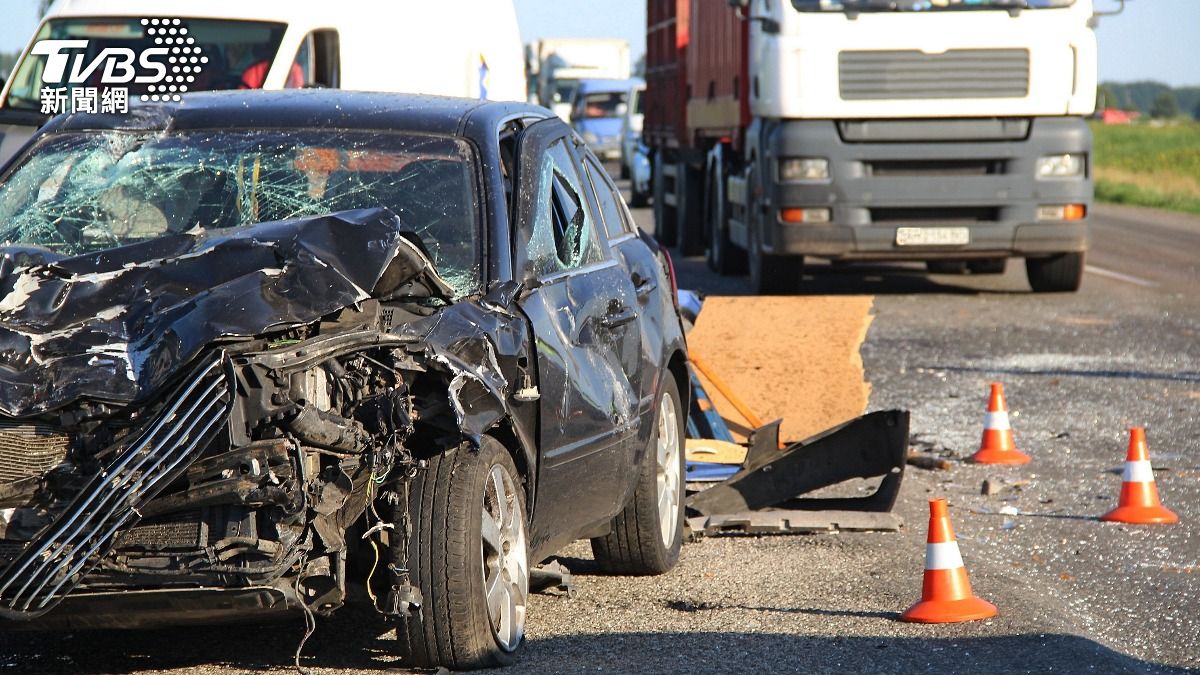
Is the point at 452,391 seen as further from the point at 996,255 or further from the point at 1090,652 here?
the point at 996,255

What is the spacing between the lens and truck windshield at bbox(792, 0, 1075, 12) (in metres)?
15.8

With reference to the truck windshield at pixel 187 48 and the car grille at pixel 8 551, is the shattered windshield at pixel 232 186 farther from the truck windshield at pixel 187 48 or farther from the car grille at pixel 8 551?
the truck windshield at pixel 187 48

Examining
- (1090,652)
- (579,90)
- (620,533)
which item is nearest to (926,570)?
(1090,652)

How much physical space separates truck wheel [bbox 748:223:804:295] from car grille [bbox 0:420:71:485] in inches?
498

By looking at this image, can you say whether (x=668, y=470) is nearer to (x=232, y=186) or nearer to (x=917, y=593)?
(x=917, y=593)

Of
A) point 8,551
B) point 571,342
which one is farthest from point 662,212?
point 8,551

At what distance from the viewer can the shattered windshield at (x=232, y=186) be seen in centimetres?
585

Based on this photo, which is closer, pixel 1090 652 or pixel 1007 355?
pixel 1090 652

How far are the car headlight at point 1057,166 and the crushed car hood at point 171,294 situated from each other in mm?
11666

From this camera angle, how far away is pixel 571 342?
225 inches

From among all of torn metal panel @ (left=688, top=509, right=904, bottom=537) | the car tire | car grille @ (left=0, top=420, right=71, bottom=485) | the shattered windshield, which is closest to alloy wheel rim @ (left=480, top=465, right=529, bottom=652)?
the car tire

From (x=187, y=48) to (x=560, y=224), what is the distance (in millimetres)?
8794

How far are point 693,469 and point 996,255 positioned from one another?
9.06m

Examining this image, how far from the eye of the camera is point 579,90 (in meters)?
42.3
